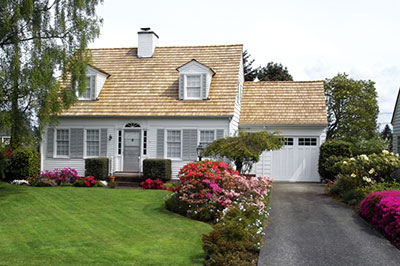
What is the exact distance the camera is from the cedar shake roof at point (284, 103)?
20.4 m

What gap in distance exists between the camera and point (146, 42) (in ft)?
73.5

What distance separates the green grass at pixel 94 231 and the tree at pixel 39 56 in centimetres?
286

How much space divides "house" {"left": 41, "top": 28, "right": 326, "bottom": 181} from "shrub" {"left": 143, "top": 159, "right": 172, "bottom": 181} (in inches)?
42.1

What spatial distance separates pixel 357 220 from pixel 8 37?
40.1 ft

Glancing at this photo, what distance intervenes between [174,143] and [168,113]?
55.6 inches

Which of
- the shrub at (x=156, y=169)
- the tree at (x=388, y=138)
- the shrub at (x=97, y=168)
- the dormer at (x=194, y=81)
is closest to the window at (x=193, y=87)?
the dormer at (x=194, y=81)

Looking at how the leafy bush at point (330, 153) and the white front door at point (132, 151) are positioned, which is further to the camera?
the white front door at point (132, 151)

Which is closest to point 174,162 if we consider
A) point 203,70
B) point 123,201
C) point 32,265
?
point 203,70

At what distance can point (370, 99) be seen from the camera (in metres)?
31.4

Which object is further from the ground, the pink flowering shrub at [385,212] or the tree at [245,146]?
the tree at [245,146]

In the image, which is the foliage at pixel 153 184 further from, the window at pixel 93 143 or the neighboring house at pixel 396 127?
the neighboring house at pixel 396 127

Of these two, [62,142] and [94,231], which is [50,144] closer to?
[62,142]

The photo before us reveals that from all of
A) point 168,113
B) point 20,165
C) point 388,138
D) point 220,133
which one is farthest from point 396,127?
point 388,138

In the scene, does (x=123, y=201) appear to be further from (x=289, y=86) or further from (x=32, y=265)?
(x=289, y=86)
